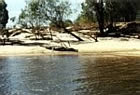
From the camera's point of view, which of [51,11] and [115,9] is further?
[115,9]

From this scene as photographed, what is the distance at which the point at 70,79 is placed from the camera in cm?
2188

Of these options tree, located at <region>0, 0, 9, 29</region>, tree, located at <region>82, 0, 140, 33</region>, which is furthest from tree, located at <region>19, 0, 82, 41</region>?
tree, located at <region>0, 0, 9, 29</region>

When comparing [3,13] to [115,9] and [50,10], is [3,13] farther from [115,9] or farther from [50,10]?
[50,10]

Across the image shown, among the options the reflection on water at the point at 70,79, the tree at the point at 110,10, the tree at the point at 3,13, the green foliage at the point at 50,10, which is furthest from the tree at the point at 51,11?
the tree at the point at 3,13

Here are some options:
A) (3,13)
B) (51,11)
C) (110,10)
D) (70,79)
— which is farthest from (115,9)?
(70,79)

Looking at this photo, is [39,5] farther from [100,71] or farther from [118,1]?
[100,71]

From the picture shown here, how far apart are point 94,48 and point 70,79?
20.8 m

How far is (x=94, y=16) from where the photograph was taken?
58.6 meters

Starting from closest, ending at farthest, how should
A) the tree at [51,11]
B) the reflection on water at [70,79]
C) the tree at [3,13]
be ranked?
the reflection on water at [70,79] < the tree at [51,11] < the tree at [3,13]

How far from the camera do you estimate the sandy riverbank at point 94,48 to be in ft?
133

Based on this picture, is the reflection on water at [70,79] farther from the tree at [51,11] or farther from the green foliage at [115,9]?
the green foliage at [115,9]

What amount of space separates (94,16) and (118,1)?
3914 millimetres

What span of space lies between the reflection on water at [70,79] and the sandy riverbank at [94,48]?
10610 mm

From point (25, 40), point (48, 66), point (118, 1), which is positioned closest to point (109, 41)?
point (25, 40)
